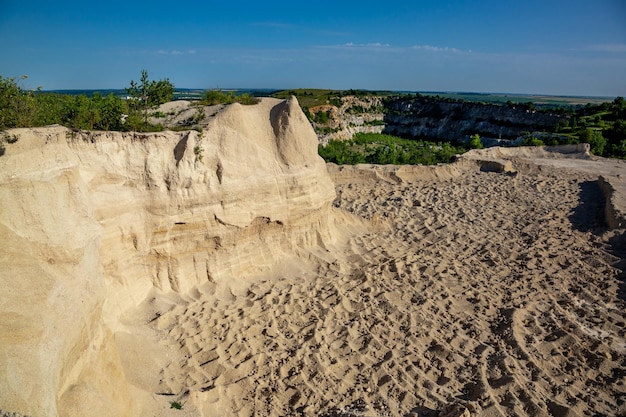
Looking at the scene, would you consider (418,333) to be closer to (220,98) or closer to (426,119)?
(220,98)

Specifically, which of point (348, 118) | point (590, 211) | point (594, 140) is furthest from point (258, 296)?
point (348, 118)

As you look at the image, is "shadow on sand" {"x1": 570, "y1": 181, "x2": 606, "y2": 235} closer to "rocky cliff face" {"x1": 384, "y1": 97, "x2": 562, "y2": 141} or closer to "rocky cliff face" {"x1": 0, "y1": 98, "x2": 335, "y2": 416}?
"rocky cliff face" {"x1": 0, "y1": 98, "x2": 335, "y2": 416}

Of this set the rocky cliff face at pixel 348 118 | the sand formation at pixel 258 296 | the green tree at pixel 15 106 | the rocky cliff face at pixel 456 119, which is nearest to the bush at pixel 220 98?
the sand formation at pixel 258 296

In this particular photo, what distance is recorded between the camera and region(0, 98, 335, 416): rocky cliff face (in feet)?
15.1

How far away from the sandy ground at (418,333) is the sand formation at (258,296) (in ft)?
0.12

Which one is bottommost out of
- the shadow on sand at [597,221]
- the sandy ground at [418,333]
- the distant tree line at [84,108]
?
the sandy ground at [418,333]

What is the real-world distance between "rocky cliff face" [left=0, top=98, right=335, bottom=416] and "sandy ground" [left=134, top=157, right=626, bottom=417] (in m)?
0.70

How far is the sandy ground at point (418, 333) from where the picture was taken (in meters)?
6.04

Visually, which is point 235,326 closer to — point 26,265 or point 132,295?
point 132,295

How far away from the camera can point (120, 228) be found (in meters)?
7.05

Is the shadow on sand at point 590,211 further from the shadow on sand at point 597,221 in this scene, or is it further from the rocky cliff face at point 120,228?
the rocky cliff face at point 120,228

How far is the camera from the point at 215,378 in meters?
6.39

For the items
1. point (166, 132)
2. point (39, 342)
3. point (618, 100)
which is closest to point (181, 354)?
point (39, 342)

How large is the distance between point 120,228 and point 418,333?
18.3 ft
